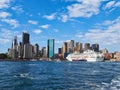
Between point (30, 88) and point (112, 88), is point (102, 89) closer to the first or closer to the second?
point (112, 88)

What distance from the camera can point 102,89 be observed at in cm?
3731

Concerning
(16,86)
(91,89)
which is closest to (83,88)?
(91,89)

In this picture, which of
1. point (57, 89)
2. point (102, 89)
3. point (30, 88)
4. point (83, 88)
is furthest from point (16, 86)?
point (102, 89)

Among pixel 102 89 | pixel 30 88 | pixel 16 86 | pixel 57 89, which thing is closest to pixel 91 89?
pixel 102 89

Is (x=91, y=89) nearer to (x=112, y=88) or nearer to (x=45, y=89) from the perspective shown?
(x=112, y=88)

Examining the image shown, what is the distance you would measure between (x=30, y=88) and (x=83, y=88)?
7.25m

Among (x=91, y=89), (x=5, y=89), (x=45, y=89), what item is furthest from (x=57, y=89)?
(x=5, y=89)

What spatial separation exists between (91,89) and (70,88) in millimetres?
3162

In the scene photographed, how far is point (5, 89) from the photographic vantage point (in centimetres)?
3750

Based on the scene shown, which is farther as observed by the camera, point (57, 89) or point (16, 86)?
point (16, 86)

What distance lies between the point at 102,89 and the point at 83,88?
8.60ft

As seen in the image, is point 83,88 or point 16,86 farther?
point 16,86

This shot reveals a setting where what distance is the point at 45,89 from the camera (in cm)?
3797

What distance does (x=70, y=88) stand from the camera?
38.7 meters
